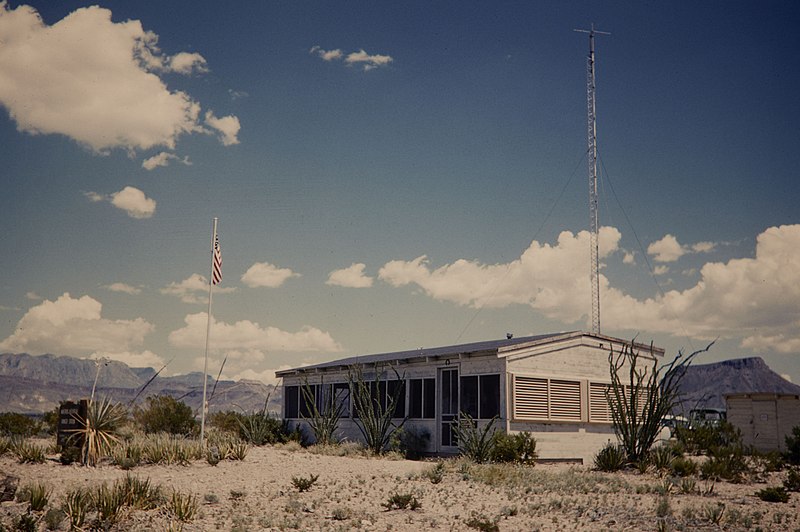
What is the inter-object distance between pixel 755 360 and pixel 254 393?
105 metres

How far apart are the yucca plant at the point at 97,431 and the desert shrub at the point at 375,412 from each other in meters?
7.06

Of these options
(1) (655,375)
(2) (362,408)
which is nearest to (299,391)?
(2) (362,408)

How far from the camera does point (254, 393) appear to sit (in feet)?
495

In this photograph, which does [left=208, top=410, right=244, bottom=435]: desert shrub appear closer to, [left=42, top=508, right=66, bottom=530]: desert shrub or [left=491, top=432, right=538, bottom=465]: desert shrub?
[left=491, top=432, right=538, bottom=465]: desert shrub

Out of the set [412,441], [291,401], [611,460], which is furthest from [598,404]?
[291,401]

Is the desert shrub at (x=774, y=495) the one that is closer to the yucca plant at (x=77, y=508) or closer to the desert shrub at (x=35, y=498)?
the yucca plant at (x=77, y=508)

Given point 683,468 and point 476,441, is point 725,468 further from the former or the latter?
point 476,441

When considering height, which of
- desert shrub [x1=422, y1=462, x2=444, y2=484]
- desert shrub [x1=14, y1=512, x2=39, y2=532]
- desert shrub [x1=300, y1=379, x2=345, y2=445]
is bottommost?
desert shrub [x1=14, y1=512, x2=39, y2=532]

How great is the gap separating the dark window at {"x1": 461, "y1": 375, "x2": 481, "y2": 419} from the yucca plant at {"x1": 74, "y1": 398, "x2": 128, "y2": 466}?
30.8ft

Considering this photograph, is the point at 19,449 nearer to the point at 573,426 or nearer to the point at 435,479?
the point at 435,479

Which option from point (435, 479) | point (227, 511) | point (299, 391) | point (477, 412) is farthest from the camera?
point (299, 391)

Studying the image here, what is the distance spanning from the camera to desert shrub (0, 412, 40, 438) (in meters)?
26.8

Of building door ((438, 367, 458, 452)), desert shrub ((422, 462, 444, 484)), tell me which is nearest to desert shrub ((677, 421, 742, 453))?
building door ((438, 367, 458, 452))

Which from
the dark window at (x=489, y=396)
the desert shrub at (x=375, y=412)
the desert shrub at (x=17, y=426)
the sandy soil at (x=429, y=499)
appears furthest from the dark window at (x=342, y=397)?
the desert shrub at (x=17, y=426)
